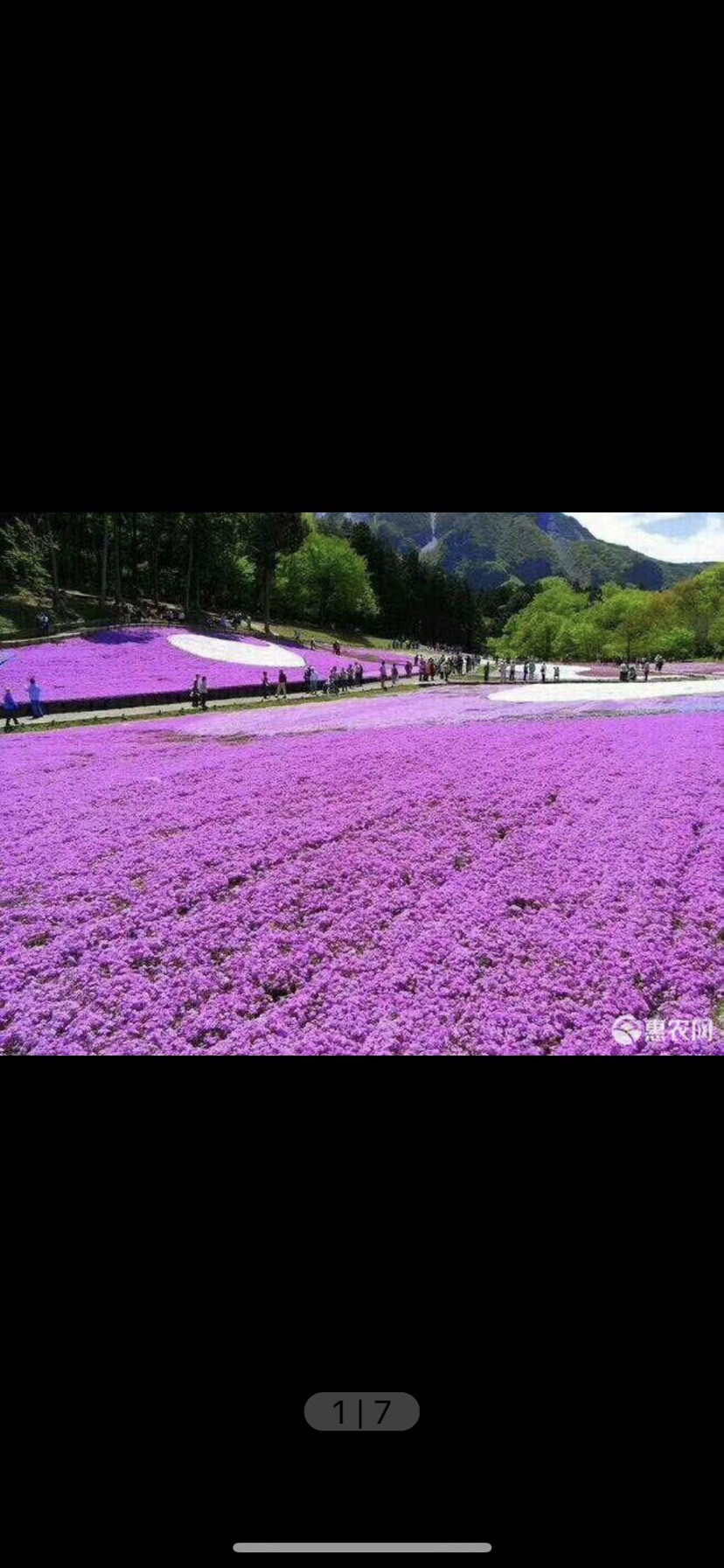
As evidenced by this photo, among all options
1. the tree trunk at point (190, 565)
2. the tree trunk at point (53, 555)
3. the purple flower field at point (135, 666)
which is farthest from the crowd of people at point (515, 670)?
the tree trunk at point (53, 555)

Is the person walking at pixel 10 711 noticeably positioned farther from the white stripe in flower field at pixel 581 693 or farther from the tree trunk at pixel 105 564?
the white stripe in flower field at pixel 581 693

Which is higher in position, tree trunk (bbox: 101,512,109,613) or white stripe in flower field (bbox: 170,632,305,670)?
tree trunk (bbox: 101,512,109,613)

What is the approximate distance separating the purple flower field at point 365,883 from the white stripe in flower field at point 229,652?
35cm

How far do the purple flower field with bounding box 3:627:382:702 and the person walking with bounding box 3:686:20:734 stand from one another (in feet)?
0.68

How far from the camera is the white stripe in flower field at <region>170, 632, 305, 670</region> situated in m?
3.96

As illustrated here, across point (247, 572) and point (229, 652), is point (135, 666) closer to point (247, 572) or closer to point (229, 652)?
point (229, 652)

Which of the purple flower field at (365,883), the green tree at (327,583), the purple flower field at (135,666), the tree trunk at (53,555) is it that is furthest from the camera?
the purple flower field at (135,666)

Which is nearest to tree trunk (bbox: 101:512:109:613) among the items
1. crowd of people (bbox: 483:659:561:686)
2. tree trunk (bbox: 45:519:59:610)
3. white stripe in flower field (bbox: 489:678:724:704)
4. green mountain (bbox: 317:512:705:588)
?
tree trunk (bbox: 45:519:59:610)

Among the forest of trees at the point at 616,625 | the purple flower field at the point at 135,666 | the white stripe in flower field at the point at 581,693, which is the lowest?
the white stripe in flower field at the point at 581,693

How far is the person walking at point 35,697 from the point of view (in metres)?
3.63

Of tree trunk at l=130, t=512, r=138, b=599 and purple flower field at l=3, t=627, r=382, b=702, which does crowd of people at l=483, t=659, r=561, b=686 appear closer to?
purple flower field at l=3, t=627, r=382, b=702

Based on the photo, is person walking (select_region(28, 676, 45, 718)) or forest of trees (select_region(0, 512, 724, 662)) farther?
person walking (select_region(28, 676, 45, 718))
